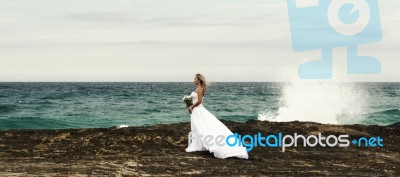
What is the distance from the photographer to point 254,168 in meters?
9.01

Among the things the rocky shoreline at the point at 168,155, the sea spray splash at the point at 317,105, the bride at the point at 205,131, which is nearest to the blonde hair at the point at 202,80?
the bride at the point at 205,131

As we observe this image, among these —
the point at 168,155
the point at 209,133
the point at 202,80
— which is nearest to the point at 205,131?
the point at 209,133

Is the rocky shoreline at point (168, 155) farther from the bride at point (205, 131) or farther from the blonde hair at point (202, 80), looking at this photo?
the blonde hair at point (202, 80)

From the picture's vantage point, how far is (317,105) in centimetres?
3111

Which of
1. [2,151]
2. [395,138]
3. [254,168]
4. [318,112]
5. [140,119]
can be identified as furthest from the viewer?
[140,119]

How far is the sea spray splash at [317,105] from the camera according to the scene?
29320 mm

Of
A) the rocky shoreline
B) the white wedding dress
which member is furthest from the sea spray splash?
the white wedding dress

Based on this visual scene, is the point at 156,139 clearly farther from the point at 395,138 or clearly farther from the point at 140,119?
the point at 140,119

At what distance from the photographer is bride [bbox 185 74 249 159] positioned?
394 inches

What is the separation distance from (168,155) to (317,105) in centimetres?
2267

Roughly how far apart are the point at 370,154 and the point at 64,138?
8.11 meters

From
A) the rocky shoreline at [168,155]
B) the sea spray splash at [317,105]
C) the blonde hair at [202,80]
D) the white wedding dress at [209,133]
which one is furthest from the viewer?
the sea spray splash at [317,105]

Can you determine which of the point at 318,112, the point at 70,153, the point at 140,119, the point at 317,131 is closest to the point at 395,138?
the point at 317,131

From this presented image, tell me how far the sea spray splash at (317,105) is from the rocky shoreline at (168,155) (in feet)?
47.1
